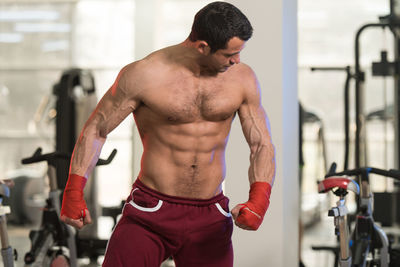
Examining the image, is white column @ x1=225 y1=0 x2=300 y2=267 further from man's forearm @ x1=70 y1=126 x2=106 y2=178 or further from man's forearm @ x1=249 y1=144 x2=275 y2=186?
man's forearm @ x1=70 y1=126 x2=106 y2=178

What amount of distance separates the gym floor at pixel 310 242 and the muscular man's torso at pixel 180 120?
3.28 m

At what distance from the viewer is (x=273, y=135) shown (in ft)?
12.5

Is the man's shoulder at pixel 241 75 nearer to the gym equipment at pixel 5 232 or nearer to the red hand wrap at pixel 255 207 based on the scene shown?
the red hand wrap at pixel 255 207

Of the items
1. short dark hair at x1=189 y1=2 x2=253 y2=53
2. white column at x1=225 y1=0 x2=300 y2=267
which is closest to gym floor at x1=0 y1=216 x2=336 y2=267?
white column at x1=225 y1=0 x2=300 y2=267

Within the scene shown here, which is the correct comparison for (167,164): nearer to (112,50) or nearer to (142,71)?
(142,71)

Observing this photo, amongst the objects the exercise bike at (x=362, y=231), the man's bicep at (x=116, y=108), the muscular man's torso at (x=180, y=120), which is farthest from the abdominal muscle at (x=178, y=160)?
the exercise bike at (x=362, y=231)

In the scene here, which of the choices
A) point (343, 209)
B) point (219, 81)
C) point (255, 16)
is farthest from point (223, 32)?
point (255, 16)

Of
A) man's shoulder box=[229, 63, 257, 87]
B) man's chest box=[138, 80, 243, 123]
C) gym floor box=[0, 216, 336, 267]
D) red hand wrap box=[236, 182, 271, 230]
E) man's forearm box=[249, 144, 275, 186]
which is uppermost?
man's shoulder box=[229, 63, 257, 87]

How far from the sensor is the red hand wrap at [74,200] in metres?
2.26

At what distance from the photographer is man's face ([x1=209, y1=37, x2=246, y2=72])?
2.23m

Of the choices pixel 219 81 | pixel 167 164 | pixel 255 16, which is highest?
pixel 255 16

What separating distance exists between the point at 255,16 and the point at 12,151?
254 inches

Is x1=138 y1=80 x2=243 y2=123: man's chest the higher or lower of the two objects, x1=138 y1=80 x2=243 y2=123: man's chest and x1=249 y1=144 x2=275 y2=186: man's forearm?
the higher

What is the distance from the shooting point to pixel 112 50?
9250 mm
